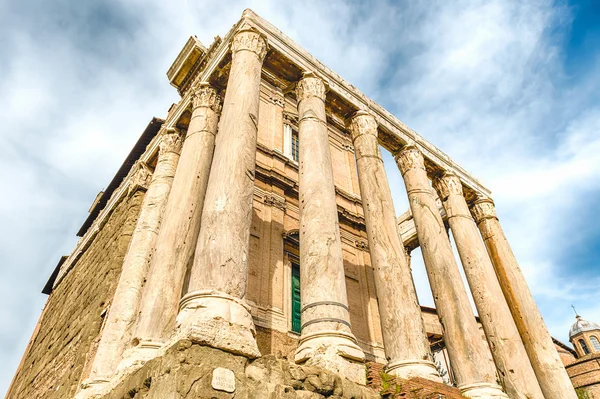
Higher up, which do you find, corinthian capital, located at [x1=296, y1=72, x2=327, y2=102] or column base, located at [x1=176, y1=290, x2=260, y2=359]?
corinthian capital, located at [x1=296, y1=72, x2=327, y2=102]

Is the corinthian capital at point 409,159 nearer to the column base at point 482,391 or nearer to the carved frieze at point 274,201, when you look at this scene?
the carved frieze at point 274,201

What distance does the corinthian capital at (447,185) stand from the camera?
13.0 meters

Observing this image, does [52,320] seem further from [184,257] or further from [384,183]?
[384,183]

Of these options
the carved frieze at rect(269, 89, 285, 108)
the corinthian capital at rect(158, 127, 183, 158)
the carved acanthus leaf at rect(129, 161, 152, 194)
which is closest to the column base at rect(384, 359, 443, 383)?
the corinthian capital at rect(158, 127, 183, 158)

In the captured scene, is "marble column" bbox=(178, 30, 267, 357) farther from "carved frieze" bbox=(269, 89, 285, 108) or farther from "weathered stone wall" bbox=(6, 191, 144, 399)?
"carved frieze" bbox=(269, 89, 285, 108)

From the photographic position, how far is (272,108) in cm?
1559

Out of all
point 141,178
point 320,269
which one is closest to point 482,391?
point 320,269

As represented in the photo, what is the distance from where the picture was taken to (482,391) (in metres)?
7.78

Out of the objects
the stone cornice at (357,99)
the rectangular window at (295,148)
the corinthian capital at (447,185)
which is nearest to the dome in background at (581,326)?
the stone cornice at (357,99)

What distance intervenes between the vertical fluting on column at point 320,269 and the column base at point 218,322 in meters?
1.14

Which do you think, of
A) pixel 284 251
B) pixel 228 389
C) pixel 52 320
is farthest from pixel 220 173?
pixel 52 320

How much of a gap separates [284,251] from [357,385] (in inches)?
268

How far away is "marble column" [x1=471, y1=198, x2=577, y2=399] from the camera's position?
1034cm

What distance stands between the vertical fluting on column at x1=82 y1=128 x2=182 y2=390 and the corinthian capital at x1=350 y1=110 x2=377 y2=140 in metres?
4.80
